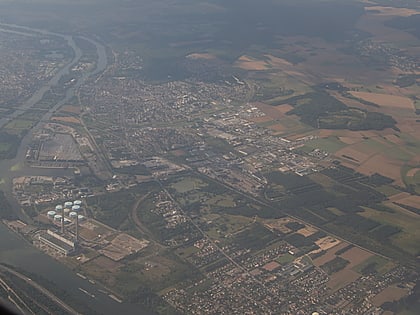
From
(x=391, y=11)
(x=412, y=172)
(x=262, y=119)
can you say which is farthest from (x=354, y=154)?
(x=391, y=11)

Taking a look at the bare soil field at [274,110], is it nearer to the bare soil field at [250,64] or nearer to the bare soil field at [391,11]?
the bare soil field at [250,64]

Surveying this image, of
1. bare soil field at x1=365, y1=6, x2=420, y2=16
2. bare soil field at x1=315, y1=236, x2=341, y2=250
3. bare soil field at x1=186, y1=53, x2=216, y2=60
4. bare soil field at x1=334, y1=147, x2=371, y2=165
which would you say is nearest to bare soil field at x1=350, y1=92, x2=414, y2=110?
bare soil field at x1=334, y1=147, x2=371, y2=165

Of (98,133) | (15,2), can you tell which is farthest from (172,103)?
(15,2)

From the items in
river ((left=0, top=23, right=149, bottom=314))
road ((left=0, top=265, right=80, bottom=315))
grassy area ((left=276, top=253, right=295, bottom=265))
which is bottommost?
grassy area ((left=276, top=253, right=295, bottom=265))

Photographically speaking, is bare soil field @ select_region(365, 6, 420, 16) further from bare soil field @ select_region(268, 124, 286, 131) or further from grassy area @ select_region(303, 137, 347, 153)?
grassy area @ select_region(303, 137, 347, 153)

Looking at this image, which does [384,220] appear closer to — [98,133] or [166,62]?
[98,133]

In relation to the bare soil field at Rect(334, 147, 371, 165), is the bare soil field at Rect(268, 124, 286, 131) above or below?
below
